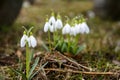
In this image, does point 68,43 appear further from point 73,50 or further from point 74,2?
point 74,2

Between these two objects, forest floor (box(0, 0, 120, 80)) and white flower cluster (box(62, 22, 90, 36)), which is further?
white flower cluster (box(62, 22, 90, 36))

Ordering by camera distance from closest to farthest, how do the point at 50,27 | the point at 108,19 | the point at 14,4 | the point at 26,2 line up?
the point at 50,27 → the point at 14,4 → the point at 108,19 → the point at 26,2

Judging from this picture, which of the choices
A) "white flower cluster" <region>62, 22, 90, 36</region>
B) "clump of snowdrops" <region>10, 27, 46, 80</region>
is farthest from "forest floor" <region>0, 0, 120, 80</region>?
"white flower cluster" <region>62, 22, 90, 36</region>

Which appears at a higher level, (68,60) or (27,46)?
(27,46)

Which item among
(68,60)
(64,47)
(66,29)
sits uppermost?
(66,29)

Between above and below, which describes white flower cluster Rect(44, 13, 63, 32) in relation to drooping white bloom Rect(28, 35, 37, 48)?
above

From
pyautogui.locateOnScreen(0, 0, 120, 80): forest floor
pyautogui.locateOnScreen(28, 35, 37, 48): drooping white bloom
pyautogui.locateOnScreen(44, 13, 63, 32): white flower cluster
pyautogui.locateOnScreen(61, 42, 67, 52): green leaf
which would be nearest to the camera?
pyautogui.locateOnScreen(28, 35, 37, 48): drooping white bloom

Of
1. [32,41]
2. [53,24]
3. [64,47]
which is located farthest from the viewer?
[64,47]

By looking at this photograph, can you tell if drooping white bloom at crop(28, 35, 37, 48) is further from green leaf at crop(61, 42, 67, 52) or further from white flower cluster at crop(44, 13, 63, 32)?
green leaf at crop(61, 42, 67, 52)

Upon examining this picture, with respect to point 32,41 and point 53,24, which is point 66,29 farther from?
point 32,41

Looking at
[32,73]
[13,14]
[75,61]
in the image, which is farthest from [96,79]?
[13,14]

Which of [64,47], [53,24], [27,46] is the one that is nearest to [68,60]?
[64,47]
